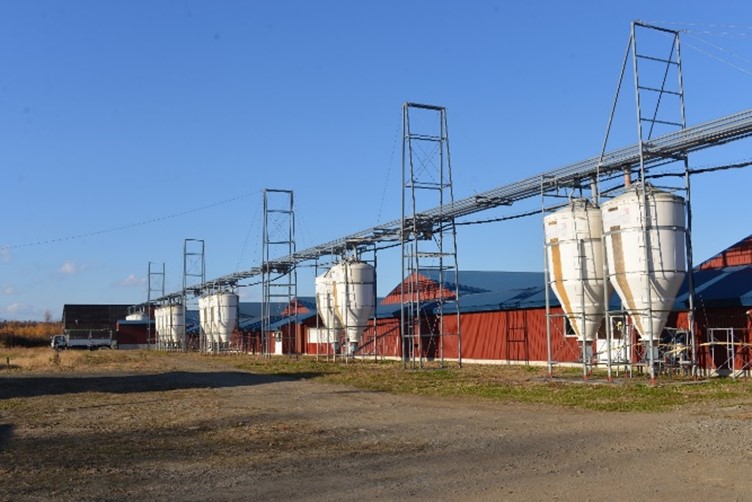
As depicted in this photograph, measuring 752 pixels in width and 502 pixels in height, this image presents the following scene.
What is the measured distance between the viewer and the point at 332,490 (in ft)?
32.0

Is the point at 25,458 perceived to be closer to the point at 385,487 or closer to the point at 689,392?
the point at 385,487

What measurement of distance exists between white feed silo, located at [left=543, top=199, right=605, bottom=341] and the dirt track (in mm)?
8243

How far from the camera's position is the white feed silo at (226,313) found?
71.2 m

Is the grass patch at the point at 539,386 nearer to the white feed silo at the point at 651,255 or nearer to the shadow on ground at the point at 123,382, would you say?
the shadow on ground at the point at 123,382

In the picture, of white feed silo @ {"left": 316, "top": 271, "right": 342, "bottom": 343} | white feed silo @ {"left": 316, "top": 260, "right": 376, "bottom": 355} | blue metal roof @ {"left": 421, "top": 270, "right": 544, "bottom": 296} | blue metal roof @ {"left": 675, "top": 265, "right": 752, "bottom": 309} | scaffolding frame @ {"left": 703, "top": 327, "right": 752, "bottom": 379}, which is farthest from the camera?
blue metal roof @ {"left": 421, "top": 270, "right": 544, "bottom": 296}

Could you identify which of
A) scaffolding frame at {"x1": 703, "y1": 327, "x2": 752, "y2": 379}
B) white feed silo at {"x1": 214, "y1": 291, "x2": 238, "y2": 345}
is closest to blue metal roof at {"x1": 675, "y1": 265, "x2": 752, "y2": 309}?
scaffolding frame at {"x1": 703, "y1": 327, "x2": 752, "y2": 379}

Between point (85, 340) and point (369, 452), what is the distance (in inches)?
3429

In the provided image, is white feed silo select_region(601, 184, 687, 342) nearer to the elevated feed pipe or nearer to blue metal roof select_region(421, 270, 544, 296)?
the elevated feed pipe

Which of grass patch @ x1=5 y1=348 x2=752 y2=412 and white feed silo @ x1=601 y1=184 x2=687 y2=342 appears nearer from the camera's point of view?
grass patch @ x1=5 y1=348 x2=752 y2=412

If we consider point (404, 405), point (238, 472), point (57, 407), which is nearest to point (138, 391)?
point (57, 407)

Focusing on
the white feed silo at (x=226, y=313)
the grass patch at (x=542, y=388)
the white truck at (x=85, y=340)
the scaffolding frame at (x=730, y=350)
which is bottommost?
the grass patch at (x=542, y=388)

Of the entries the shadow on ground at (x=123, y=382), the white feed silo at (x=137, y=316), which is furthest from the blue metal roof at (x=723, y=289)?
the white feed silo at (x=137, y=316)

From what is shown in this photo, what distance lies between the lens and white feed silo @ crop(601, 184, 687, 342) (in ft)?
81.7

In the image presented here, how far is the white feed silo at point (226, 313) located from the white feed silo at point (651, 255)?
50551 mm
